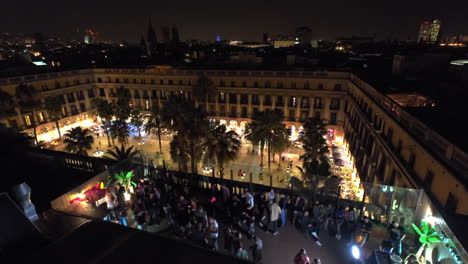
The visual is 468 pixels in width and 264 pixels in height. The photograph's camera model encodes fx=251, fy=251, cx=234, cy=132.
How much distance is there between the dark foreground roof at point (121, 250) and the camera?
3.64 metres

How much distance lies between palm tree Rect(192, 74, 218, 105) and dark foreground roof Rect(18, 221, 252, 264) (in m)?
51.9

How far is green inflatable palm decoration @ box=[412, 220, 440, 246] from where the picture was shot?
10.2m

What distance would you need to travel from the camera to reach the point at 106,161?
56.5 feet

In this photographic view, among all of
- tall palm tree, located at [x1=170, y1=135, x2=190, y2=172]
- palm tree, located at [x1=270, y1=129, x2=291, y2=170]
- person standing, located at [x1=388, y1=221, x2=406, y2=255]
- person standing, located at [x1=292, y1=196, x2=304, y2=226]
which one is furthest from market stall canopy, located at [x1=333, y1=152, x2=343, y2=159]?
person standing, located at [x1=388, y1=221, x2=406, y2=255]

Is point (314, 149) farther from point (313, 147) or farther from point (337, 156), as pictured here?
point (337, 156)

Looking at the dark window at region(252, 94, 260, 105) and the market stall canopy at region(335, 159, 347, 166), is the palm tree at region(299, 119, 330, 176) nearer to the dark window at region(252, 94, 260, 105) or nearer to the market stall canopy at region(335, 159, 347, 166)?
the market stall canopy at region(335, 159, 347, 166)

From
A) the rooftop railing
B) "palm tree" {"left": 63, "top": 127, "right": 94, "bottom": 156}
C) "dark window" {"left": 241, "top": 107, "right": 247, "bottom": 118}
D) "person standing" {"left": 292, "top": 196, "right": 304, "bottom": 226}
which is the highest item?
the rooftop railing

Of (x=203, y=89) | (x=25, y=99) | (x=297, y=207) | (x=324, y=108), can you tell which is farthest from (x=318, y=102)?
(x=25, y=99)

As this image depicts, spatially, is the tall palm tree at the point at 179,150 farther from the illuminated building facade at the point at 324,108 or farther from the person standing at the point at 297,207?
the illuminated building facade at the point at 324,108

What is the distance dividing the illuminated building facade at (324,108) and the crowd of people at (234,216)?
6651 millimetres

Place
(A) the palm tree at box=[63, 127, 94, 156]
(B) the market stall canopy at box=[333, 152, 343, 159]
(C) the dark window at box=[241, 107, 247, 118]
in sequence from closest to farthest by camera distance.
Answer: (A) the palm tree at box=[63, 127, 94, 156], (B) the market stall canopy at box=[333, 152, 343, 159], (C) the dark window at box=[241, 107, 247, 118]

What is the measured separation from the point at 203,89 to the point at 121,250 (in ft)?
172

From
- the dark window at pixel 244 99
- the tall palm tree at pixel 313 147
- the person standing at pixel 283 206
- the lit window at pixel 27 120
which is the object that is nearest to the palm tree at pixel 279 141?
the tall palm tree at pixel 313 147

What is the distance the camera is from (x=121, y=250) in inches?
151
